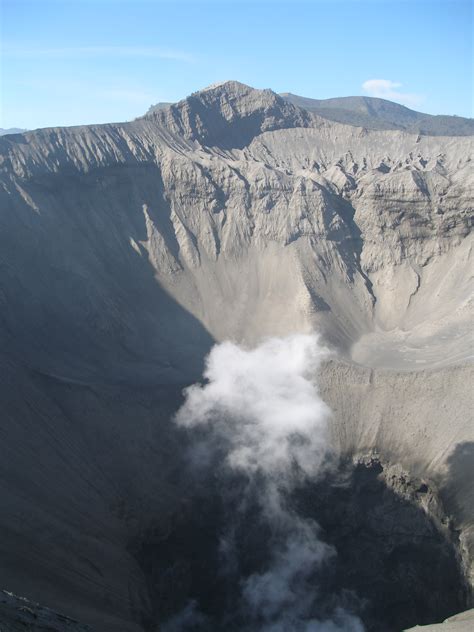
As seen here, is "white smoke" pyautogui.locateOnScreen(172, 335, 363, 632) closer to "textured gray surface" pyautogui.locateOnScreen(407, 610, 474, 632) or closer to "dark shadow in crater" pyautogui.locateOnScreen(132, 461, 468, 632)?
"dark shadow in crater" pyautogui.locateOnScreen(132, 461, 468, 632)

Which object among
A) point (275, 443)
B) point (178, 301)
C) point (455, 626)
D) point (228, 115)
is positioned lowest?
point (455, 626)

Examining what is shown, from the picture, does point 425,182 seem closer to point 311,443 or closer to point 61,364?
point 311,443

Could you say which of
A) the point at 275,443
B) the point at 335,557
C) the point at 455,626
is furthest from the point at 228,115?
the point at 455,626

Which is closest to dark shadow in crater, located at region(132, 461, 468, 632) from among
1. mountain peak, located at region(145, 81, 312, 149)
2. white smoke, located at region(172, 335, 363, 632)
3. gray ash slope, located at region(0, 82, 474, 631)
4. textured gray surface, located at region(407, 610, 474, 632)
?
white smoke, located at region(172, 335, 363, 632)

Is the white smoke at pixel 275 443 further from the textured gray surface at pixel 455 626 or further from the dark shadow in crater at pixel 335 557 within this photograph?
the textured gray surface at pixel 455 626

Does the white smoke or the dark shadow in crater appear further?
the white smoke

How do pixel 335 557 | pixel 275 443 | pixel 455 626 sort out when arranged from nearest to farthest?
pixel 455 626 → pixel 335 557 → pixel 275 443

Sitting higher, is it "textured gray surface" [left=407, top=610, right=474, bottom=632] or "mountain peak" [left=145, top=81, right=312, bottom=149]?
"mountain peak" [left=145, top=81, right=312, bottom=149]

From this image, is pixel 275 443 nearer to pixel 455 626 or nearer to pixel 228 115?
pixel 455 626
